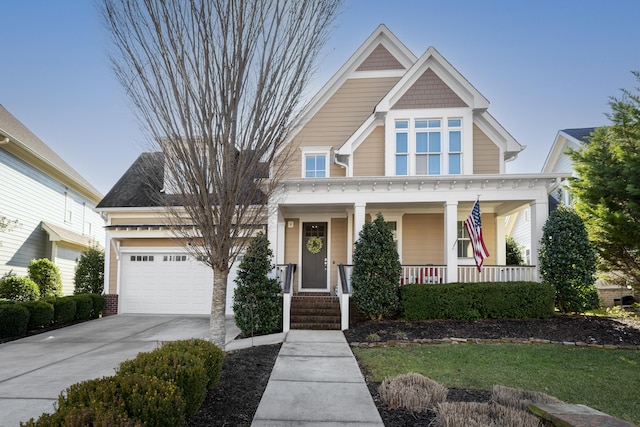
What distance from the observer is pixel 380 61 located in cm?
1339

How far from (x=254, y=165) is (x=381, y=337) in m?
4.95

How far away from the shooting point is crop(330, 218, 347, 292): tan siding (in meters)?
13.0

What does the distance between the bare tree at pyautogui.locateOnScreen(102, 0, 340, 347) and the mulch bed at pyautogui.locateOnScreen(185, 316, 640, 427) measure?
0.98 metres

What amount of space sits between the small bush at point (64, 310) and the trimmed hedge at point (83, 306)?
31 centimetres

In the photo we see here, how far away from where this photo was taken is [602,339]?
809 cm

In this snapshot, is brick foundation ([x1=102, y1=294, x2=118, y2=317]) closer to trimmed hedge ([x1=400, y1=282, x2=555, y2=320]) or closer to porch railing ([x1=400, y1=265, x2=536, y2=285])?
porch railing ([x1=400, y1=265, x2=536, y2=285])

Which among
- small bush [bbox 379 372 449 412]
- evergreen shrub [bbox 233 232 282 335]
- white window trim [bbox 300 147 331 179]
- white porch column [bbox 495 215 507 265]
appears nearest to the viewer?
small bush [bbox 379 372 449 412]

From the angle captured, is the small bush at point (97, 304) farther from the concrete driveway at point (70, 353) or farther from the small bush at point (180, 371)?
the small bush at point (180, 371)

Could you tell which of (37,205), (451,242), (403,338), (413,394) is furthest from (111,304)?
(413,394)

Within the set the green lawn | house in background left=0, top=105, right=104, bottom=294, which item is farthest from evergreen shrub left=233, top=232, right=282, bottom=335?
house in background left=0, top=105, right=104, bottom=294

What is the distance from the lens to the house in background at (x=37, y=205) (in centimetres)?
1373

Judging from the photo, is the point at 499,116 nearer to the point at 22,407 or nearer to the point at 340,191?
the point at 340,191

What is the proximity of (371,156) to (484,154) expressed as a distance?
343 centimetres

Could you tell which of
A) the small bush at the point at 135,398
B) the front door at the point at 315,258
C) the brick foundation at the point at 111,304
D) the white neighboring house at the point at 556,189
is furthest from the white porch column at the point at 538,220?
the brick foundation at the point at 111,304
